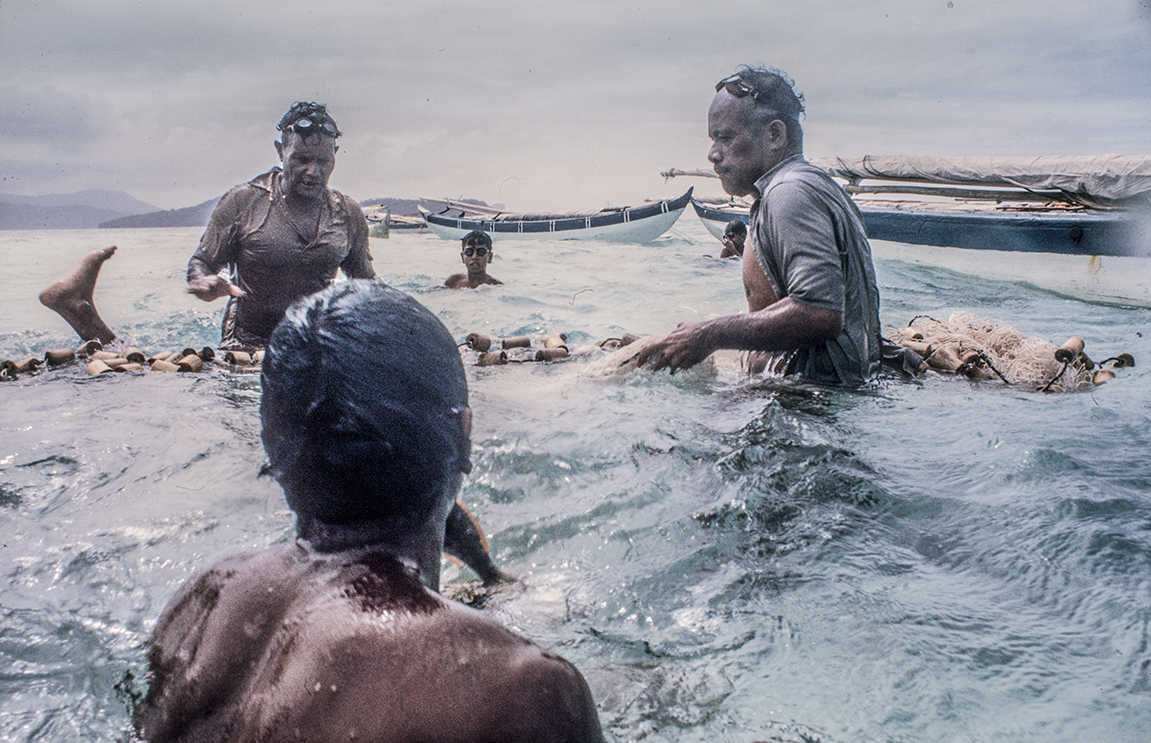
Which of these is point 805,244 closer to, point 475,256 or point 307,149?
point 307,149

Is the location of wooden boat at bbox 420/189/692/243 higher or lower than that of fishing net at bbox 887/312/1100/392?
higher

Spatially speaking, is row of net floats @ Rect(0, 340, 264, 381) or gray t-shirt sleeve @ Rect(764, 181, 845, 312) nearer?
gray t-shirt sleeve @ Rect(764, 181, 845, 312)

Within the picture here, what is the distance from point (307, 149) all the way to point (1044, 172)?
1077 cm

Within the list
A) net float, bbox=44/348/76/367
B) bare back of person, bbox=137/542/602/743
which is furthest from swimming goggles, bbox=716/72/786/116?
net float, bbox=44/348/76/367

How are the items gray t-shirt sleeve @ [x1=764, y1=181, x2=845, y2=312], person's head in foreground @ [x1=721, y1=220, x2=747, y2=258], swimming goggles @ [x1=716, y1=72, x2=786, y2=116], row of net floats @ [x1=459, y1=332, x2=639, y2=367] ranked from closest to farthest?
1. gray t-shirt sleeve @ [x1=764, y1=181, x2=845, y2=312]
2. swimming goggles @ [x1=716, y1=72, x2=786, y2=116]
3. row of net floats @ [x1=459, y1=332, x2=639, y2=367]
4. person's head in foreground @ [x1=721, y1=220, x2=747, y2=258]

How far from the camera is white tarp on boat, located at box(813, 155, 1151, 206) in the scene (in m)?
11.1

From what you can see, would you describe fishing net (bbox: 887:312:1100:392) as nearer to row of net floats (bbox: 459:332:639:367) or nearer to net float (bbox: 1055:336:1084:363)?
net float (bbox: 1055:336:1084:363)

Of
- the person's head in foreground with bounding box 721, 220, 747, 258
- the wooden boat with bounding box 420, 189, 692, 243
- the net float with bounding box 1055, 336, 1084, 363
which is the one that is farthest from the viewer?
the wooden boat with bounding box 420, 189, 692, 243

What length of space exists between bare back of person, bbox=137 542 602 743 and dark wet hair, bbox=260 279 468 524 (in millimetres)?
115

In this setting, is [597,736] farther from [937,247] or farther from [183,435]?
[937,247]

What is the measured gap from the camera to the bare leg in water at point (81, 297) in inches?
257

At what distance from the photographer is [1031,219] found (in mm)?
12414

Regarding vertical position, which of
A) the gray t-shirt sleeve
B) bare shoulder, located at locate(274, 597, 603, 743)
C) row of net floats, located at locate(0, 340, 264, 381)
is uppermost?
the gray t-shirt sleeve

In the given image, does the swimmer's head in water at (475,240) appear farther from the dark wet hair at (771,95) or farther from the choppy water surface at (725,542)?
the dark wet hair at (771,95)
